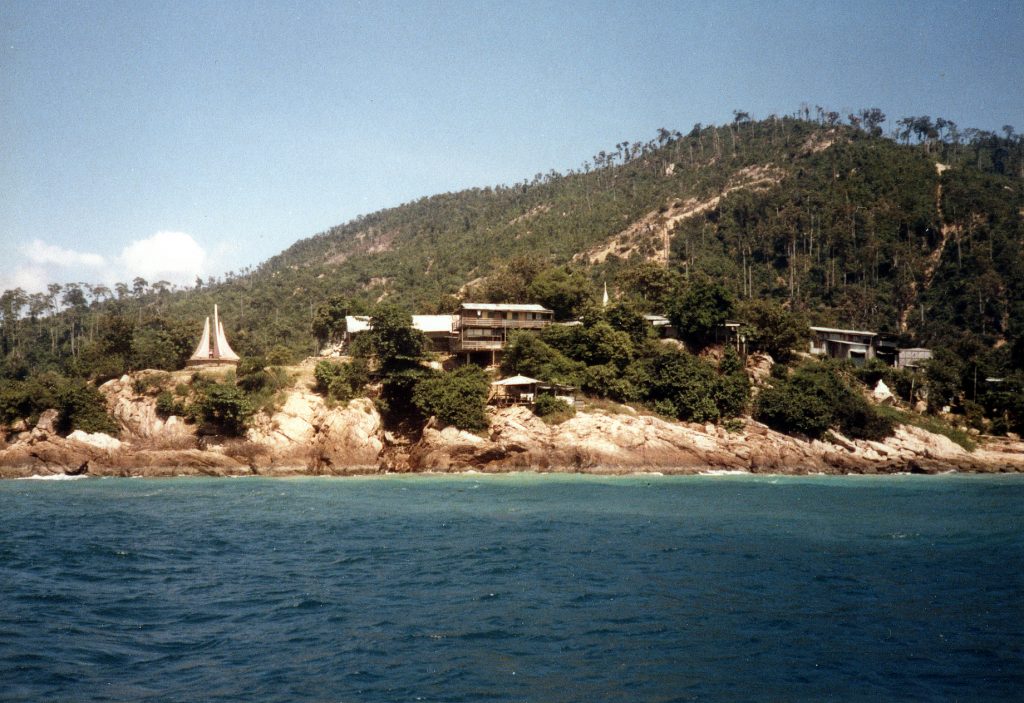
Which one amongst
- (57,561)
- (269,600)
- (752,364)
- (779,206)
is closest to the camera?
(269,600)

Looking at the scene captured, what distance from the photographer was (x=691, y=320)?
61.8m

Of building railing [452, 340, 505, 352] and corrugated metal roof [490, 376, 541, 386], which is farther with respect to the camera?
building railing [452, 340, 505, 352]

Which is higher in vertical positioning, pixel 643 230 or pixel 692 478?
pixel 643 230

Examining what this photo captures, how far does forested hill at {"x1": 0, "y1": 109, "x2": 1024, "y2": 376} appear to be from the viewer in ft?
257

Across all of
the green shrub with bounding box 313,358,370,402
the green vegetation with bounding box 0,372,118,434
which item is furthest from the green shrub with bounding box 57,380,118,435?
the green shrub with bounding box 313,358,370,402

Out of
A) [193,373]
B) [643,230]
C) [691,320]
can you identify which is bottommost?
[193,373]

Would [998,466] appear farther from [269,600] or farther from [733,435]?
[269,600]

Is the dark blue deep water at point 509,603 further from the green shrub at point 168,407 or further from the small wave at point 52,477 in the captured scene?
the green shrub at point 168,407

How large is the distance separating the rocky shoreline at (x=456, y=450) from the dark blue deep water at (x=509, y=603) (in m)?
17.3

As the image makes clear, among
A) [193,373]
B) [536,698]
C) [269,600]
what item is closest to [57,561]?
[269,600]

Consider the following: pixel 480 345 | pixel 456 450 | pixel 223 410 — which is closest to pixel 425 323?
pixel 480 345

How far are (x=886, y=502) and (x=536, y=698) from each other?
28449 millimetres

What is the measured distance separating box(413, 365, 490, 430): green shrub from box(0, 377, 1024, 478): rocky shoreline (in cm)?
76

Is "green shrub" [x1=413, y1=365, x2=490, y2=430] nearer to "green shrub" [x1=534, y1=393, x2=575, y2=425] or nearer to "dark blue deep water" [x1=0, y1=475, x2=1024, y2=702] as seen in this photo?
"green shrub" [x1=534, y1=393, x2=575, y2=425]
